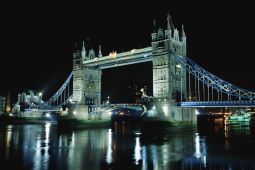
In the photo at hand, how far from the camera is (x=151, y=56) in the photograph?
144ft

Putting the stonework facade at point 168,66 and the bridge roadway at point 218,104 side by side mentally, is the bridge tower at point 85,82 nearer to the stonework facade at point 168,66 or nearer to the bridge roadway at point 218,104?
the stonework facade at point 168,66

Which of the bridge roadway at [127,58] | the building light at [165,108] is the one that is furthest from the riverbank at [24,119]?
the building light at [165,108]

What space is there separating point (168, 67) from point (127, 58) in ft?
27.1

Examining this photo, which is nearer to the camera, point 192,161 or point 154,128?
point 192,161

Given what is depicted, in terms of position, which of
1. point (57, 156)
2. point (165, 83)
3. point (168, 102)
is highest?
point (165, 83)

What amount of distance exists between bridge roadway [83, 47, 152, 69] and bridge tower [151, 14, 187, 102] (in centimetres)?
236

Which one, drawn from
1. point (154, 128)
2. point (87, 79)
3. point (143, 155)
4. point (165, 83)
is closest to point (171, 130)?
point (154, 128)

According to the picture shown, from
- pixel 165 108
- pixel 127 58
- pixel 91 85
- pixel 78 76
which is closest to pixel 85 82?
pixel 91 85

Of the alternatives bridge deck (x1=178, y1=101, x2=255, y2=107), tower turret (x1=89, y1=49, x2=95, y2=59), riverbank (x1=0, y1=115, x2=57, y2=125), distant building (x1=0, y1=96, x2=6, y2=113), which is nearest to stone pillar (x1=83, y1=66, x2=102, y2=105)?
tower turret (x1=89, y1=49, x2=95, y2=59)

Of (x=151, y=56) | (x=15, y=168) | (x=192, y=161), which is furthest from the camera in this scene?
(x=151, y=56)

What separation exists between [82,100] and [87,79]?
13.7 feet

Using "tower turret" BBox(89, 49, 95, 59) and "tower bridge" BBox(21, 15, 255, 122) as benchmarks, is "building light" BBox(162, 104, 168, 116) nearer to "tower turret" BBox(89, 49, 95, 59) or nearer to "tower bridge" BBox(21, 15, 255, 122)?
"tower bridge" BBox(21, 15, 255, 122)

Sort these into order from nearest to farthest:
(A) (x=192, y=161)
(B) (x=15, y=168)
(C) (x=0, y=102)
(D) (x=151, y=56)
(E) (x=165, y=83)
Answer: (B) (x=15, y=168) < (A) (x=192, y=161) < (E) (x=165, y=83) < (D) (x=151, y=56) < (C) (x=0, y=102)

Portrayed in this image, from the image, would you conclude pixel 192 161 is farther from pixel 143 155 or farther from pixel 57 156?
pixel 57 156
